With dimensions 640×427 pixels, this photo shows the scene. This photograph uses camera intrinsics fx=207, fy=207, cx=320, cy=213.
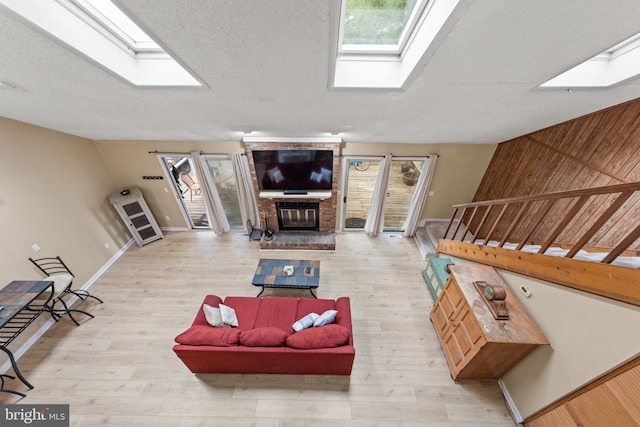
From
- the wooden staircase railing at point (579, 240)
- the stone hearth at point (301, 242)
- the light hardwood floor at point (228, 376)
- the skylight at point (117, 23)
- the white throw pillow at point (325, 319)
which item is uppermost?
the skylight at point (117, 23)

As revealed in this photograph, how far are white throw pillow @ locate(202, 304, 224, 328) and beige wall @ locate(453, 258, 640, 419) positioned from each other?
11.8 feet

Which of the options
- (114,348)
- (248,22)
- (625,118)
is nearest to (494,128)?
(625,118)

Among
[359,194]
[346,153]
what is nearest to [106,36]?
[346,153]

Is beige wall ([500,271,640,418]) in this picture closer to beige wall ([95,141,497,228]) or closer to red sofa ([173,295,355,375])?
red sofa ([173,295,355,375])

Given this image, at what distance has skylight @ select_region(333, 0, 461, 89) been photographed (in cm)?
127

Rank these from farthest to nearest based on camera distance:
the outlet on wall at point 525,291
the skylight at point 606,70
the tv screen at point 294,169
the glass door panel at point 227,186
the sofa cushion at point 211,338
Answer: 1. the glass door panel at point 227,186
2. the tv screen at point 294,169
3. the sofa cushion at point 211,338
4. the outlet on wall at point 525,291
5. the skylight at point 606,70

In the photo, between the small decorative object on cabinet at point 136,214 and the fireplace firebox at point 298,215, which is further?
the fireplace firebox at point 298,215

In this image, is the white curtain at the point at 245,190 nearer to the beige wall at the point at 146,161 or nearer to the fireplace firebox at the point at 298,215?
the beige wall at the point at 146,161

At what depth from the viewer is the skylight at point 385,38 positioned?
1.27m

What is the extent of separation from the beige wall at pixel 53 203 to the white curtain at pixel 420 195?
662 cm

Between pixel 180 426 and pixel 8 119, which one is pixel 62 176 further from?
pixel 180 426

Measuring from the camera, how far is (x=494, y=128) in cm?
308

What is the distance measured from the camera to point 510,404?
2.44m

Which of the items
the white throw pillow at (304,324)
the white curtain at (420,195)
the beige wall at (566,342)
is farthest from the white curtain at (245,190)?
the beige wall at (566,342)
